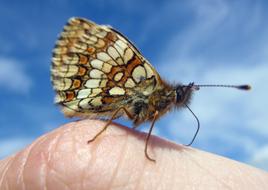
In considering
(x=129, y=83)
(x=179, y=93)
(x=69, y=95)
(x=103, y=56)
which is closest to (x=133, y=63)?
(x=129, y=83)

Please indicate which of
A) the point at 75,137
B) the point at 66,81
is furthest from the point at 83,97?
the point at 75,137

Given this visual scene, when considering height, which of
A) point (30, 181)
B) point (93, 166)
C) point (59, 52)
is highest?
point (59, 52)

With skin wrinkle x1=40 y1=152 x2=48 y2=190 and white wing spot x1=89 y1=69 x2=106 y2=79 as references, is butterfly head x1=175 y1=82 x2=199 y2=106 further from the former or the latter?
skin wrinkle x1=40 y1=152 x2=48 y2=190

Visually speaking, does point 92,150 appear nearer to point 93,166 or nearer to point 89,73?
point 93,166

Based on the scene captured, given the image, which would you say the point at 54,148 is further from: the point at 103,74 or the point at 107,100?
the point at 103,74

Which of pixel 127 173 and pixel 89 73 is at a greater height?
pixel 89 73

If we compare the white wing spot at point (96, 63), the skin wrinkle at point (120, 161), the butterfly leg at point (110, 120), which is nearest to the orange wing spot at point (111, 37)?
the white wing spot at point (96, 63)

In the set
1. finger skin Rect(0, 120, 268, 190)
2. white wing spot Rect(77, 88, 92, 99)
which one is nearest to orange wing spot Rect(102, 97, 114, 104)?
white wing spot Rect(77, 88, 92, 99)
